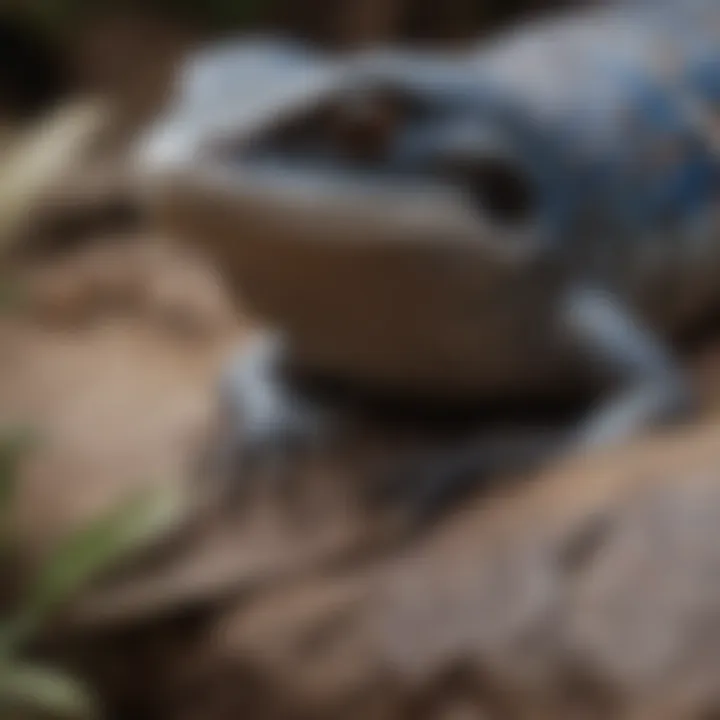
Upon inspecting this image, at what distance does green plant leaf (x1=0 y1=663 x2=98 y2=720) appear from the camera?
1.82 metres

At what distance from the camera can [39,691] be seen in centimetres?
183

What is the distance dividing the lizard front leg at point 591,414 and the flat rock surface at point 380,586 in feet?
0.13

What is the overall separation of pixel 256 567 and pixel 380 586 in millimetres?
197

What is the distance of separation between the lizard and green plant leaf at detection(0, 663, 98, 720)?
0.46 meters

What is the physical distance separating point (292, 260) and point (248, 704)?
1.67 ft

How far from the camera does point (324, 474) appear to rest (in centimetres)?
221

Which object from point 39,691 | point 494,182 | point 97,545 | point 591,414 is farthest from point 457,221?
point 39,691

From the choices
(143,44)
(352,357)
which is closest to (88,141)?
(143,44)

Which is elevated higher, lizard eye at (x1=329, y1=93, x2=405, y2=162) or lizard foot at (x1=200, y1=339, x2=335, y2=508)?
lizard eye at (x1=329, y1=93, x2=405, y2=162)

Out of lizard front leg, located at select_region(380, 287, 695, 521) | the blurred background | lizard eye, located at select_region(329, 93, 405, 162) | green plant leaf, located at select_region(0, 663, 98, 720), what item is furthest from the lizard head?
green plant leaf, located at select_region(0, 663, 98, 720)

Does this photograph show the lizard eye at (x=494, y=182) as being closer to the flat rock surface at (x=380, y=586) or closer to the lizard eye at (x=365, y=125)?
the lizard eye at (x=365, y=125)

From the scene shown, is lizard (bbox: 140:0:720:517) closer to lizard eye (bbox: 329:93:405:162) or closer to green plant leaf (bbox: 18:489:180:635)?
lizard eye (bbox: 329:93:405:162)

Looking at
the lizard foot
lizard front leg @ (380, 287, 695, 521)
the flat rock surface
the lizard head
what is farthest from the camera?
the lizard foot

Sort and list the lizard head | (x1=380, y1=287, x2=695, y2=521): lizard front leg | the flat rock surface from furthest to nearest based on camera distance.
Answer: (x1=380, y1=287, x2=695, y2=521): lizard front leg → the lizard head → the flat rock surface
